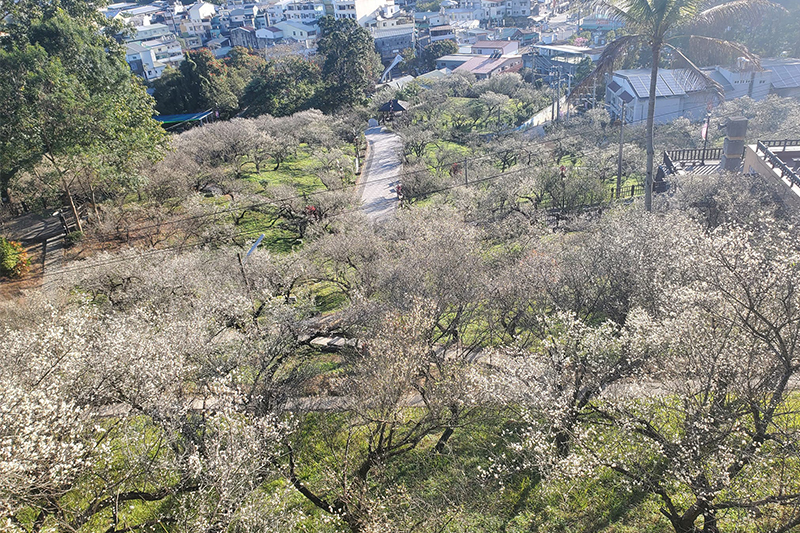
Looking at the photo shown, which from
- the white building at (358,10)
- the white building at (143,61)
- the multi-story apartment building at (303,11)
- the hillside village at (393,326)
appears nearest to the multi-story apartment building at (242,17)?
the multi-story apartment building at (303,11)

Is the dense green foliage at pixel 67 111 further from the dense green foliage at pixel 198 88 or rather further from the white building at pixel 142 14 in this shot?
the white building at pixel 142 14

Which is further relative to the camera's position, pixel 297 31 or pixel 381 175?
pixel 297 31

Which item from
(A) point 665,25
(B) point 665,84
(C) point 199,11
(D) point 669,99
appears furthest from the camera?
(C) point 199,11

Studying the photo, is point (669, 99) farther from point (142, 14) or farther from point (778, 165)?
point (142, 14)

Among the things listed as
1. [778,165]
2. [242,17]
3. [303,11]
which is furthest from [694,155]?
[242,17]

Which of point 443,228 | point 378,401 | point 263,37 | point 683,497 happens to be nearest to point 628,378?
point 683,497

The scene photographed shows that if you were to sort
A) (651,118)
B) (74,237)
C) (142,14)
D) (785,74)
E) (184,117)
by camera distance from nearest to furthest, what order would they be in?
1. (651,118)
2. (74,237)
3. (785,74)
4. (184,117)
5. (142,14)

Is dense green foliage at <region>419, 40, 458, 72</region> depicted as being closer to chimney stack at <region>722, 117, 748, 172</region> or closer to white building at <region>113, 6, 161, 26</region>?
white building at <region>113, 6, 161, 26</region>
